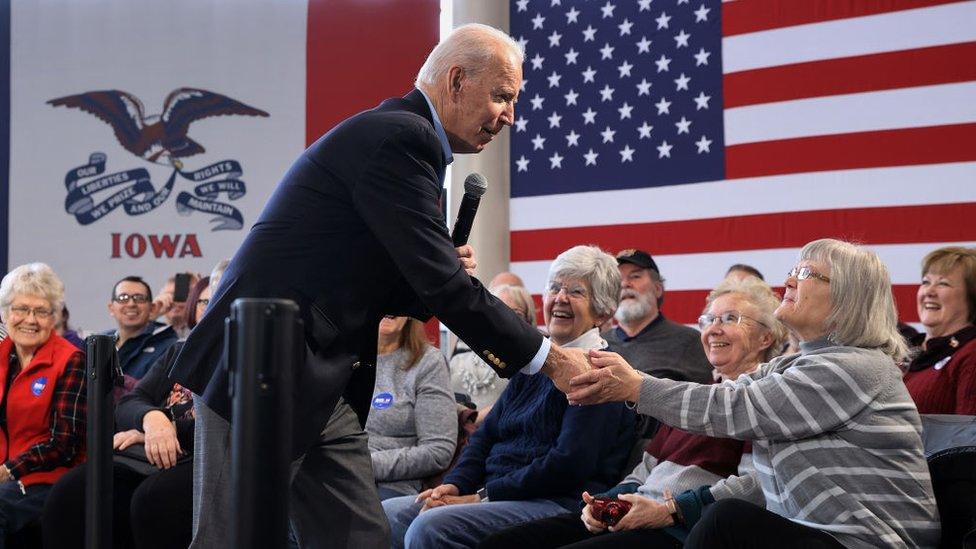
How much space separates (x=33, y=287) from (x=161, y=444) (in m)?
1.09

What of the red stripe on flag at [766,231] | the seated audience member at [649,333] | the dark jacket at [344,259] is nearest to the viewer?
the dark jacket at [344,259]

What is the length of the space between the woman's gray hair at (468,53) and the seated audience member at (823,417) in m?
0.75

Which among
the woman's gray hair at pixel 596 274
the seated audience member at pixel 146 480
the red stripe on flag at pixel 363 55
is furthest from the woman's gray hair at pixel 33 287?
the red stripe on flag at pixel 363 55

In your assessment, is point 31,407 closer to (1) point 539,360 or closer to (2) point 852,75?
(1) point 539,360

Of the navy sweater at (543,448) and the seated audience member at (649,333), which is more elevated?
the seated audience member at (649,333)

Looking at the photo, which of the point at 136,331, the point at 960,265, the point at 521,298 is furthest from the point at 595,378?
the point at 136,331

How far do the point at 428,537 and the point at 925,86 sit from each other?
382 centimetres

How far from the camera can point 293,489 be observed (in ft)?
7.12

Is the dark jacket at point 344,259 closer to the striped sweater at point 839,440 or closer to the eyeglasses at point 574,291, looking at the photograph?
the striped sweater at point 839,440

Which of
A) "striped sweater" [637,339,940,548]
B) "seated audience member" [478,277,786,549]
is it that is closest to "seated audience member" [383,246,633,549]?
"seated audience member" [478,277,786,549]

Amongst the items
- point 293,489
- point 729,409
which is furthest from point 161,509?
point 729,409

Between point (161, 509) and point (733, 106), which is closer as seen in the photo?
point (161, 509)

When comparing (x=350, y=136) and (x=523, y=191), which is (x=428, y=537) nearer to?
(x=350, y=136)

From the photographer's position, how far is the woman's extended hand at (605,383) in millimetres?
2396
